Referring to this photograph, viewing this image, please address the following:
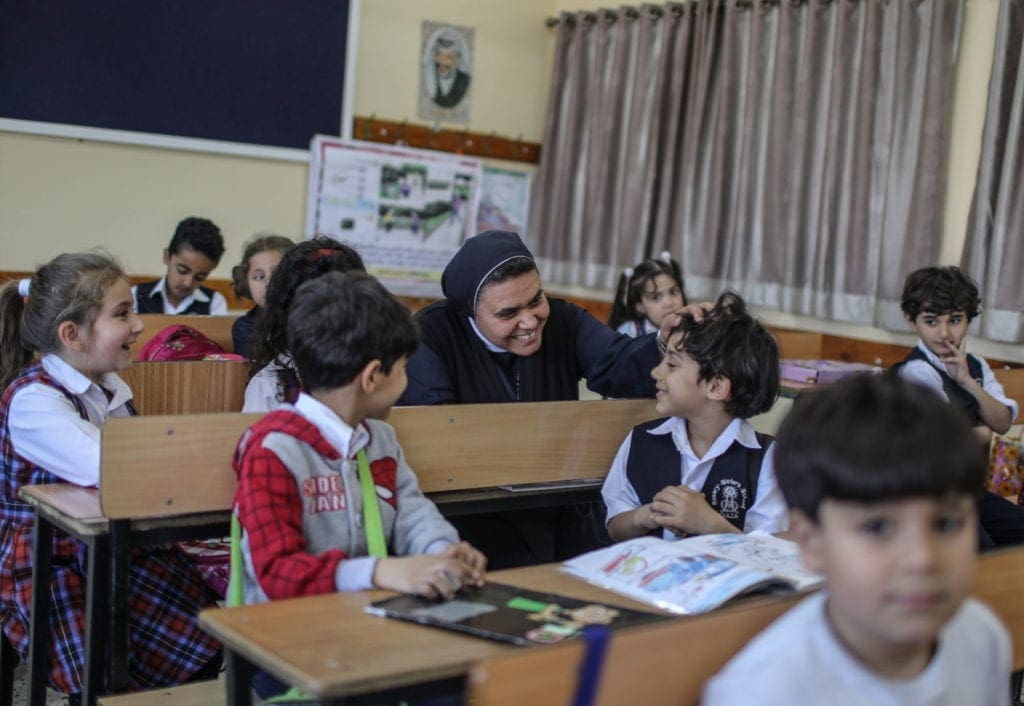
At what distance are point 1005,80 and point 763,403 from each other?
→ 2652 millimetres

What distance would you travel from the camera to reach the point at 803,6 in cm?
530

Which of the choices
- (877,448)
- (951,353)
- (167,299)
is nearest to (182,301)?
(167,299)

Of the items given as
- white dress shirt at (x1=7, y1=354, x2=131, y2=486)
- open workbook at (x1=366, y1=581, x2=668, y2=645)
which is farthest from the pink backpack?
open workbook at (x1=366, y1=581, x2=668, y2=645)

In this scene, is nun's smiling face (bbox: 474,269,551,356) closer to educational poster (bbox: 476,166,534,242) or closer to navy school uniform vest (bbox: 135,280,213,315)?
navy school uniform vest (bbox: 135,280,213,315)

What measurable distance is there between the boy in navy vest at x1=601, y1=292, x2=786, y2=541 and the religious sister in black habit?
189 millimetres

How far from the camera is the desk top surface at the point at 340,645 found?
1355 millimetres

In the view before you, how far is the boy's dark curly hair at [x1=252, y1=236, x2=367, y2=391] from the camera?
8.67 feet

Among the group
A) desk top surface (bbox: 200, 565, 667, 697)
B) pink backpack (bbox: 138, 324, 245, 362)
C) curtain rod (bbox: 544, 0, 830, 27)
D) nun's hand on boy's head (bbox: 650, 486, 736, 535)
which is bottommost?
desk top surface (bbox: 200, 565, 667, 697)

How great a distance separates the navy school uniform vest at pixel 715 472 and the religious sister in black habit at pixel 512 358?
0.30 meters

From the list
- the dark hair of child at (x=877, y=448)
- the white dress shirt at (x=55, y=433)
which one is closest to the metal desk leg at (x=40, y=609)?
the white dress shirt at (x=55, y=433)

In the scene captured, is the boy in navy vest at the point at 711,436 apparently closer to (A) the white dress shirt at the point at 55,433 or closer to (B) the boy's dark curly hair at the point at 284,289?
(B) the boy's dark curly hair at the point at 284,289

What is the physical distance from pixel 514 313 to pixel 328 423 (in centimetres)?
97

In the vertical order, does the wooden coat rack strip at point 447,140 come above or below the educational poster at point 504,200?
above

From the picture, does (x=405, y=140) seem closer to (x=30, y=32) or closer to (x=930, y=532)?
(x=30, y=32)
